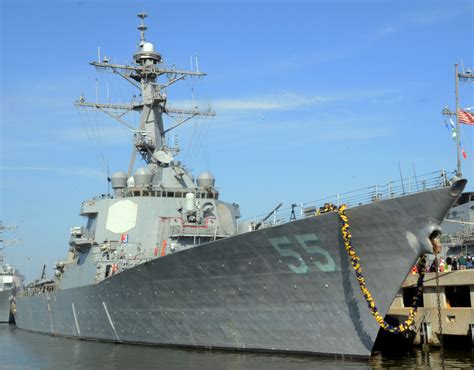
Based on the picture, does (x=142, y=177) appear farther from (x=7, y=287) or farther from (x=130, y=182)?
(x=7, y=287)

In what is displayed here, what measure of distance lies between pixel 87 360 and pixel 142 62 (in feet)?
38.5

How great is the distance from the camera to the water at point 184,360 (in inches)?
537

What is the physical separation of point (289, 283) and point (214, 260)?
80.2 inches

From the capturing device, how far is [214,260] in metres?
15.3

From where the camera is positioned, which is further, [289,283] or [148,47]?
[148,47]

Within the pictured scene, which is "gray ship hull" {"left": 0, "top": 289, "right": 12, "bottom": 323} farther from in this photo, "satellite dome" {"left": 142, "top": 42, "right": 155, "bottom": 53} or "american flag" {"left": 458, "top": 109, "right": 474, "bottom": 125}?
"american flag" {"left": 458, "top": 109, "right": 474, "bottom": 125}

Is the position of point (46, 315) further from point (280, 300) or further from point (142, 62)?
point (280, 300)

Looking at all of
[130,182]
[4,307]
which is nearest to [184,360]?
[130,182]

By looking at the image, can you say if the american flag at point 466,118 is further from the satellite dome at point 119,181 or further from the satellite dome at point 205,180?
the satellite dome at point 119,181

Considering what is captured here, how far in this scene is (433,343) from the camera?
16547mm

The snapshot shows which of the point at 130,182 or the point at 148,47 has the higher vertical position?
the point at 148,47

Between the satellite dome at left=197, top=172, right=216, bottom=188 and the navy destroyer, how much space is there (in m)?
0.03

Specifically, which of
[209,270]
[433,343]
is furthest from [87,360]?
[433,343]

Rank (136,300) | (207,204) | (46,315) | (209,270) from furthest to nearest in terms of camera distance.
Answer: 1. (46,315)
2. (207,204)
3. (136,300)
4. (209,270)
